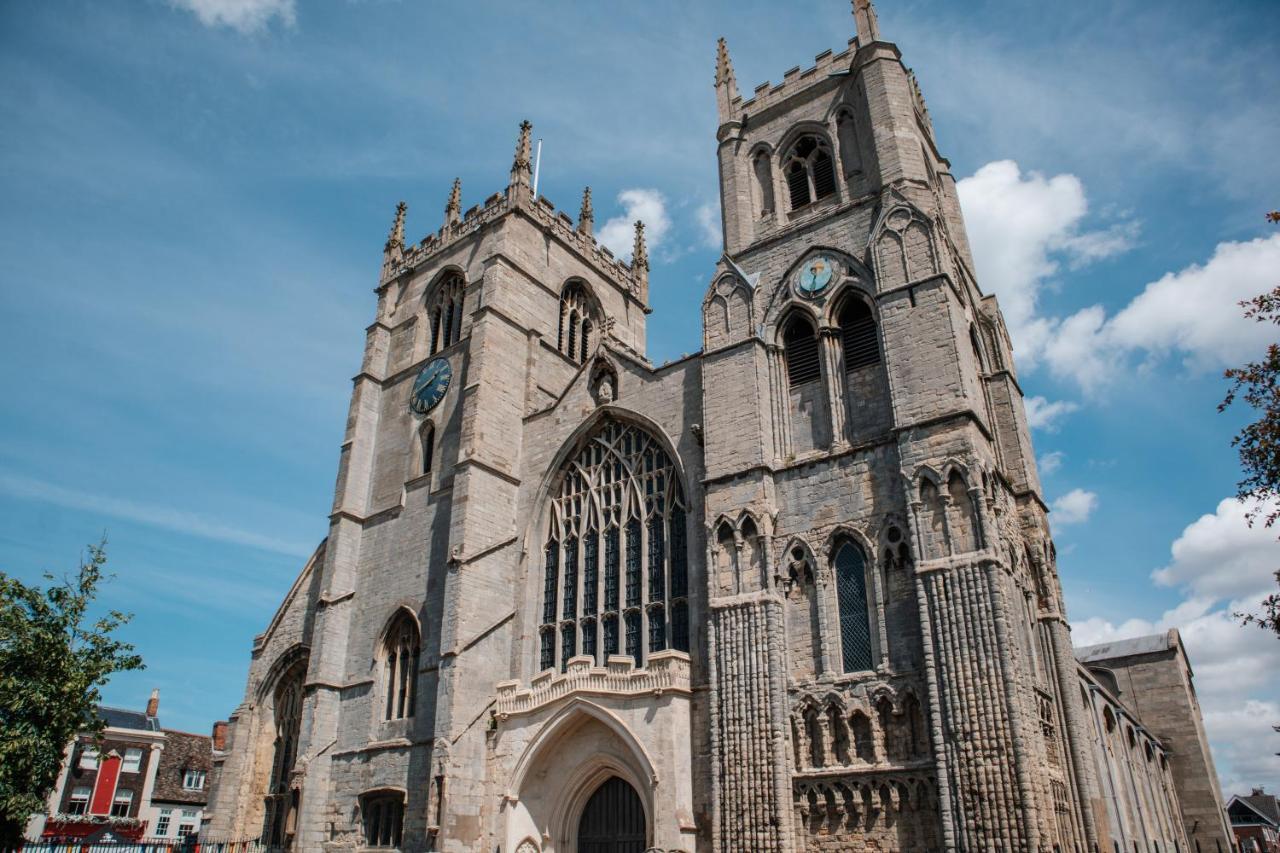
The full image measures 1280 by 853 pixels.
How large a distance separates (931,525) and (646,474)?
7.64 meters

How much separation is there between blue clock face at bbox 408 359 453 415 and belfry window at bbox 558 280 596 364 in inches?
145

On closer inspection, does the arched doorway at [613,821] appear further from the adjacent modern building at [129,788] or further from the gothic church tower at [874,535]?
the adjacent modern building at [129,788]

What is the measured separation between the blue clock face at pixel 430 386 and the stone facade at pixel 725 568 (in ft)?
0.35

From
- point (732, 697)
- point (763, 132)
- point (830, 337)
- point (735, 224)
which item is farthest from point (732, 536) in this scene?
point (763, 132)

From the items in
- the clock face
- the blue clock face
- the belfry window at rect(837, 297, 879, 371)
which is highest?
the blue clock face

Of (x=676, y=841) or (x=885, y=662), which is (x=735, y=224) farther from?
(x=676, y=841)

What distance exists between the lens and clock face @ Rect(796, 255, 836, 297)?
792 inches

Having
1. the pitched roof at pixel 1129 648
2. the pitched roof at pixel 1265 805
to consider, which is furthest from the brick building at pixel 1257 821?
the pitched roof at pixel 1129 648

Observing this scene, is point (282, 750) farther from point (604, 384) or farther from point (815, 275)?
point (815, 275)

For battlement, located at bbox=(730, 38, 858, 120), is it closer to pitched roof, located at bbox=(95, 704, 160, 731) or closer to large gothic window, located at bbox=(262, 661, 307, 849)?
large gothic window, located at bbox=(262, 661, 307, 849)

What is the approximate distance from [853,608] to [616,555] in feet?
21.2

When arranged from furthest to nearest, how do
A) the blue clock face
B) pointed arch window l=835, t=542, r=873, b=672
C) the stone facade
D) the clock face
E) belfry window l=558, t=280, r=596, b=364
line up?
belfry window l=558, t=280, r=596, b=364 → the blue clock face → the clock face → pointed arch window l=835, t=542, r=873, b=672 → the stone facade

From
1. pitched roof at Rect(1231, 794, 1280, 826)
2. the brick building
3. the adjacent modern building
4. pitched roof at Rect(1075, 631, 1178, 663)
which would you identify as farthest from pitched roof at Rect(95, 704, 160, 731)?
pitched roof at Rect(1231, 794, 1280, 826)

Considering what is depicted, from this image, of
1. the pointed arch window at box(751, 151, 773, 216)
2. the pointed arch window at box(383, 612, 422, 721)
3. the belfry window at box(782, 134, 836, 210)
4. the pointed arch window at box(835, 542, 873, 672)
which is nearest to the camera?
the pointed arch window at box(835, 542, 873, 672)
